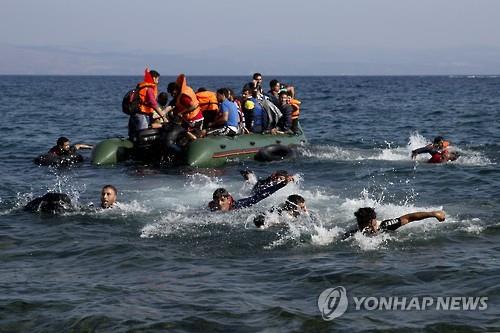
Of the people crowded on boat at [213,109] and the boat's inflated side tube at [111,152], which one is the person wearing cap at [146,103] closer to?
the people crowded on boat at [213,109]

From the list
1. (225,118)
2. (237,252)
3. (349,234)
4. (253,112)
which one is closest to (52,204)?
(237,252)

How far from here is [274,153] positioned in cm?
1884

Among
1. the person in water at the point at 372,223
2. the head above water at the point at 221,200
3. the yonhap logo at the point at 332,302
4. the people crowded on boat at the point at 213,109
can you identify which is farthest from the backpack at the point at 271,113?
the yonhap logo at the point at 332,302

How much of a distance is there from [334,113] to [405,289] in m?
31.9

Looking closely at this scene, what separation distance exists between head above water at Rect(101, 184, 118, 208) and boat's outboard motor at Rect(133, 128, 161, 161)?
5.63 metres

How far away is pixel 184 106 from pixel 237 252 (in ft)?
27.9

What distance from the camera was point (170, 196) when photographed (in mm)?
14258

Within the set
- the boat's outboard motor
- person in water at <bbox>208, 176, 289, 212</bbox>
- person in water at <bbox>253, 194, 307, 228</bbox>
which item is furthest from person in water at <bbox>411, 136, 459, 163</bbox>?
person in water at <bbox>253, 194, 307, 228</bbox>

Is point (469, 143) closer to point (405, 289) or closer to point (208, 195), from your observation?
point (208, 195)

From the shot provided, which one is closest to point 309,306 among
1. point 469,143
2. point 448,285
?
point 448,285

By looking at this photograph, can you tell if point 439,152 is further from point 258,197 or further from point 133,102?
point 258,197

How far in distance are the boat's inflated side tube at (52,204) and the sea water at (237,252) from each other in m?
0.22

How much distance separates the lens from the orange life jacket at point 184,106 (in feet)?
58.1
